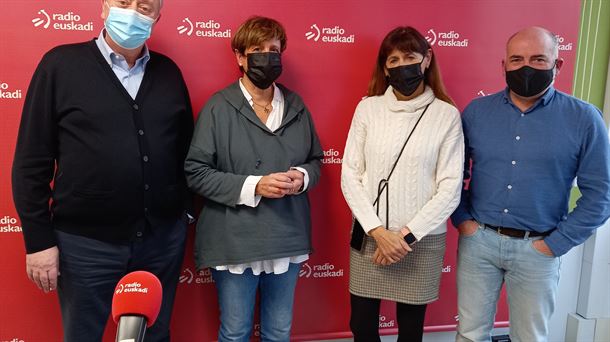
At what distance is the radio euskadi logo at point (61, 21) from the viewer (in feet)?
6.76

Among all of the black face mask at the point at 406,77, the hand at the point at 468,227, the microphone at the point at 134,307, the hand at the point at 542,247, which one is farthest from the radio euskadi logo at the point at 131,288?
the hand at the point at 542,247

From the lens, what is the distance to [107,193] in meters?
1.73

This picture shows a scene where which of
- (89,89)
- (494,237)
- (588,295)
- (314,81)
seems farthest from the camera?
(588,295)

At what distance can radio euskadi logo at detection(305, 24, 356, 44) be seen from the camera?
7.74ft

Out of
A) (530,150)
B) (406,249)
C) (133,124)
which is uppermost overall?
(133,124)

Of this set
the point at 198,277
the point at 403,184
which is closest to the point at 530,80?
the point at 403,184

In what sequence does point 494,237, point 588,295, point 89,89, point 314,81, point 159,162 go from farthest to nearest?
point 588,295 < point 314,81 < point 494,237 < point 159,162 < point 89,89

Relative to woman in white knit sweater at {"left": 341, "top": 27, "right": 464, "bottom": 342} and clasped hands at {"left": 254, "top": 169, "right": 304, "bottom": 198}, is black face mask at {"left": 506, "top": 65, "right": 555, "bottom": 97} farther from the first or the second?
clasped hands at {"left": 254, "top": 169, "right": 304, "bottom": 198}

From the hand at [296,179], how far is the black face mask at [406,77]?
0.58 meters

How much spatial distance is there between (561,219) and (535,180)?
0.24 metres

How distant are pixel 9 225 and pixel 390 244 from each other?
1797 millimetres

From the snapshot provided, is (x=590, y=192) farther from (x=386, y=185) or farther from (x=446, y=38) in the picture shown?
(x=446, y=38)

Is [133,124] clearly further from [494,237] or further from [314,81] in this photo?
[494,237]

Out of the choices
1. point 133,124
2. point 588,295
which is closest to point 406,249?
point 133,124
